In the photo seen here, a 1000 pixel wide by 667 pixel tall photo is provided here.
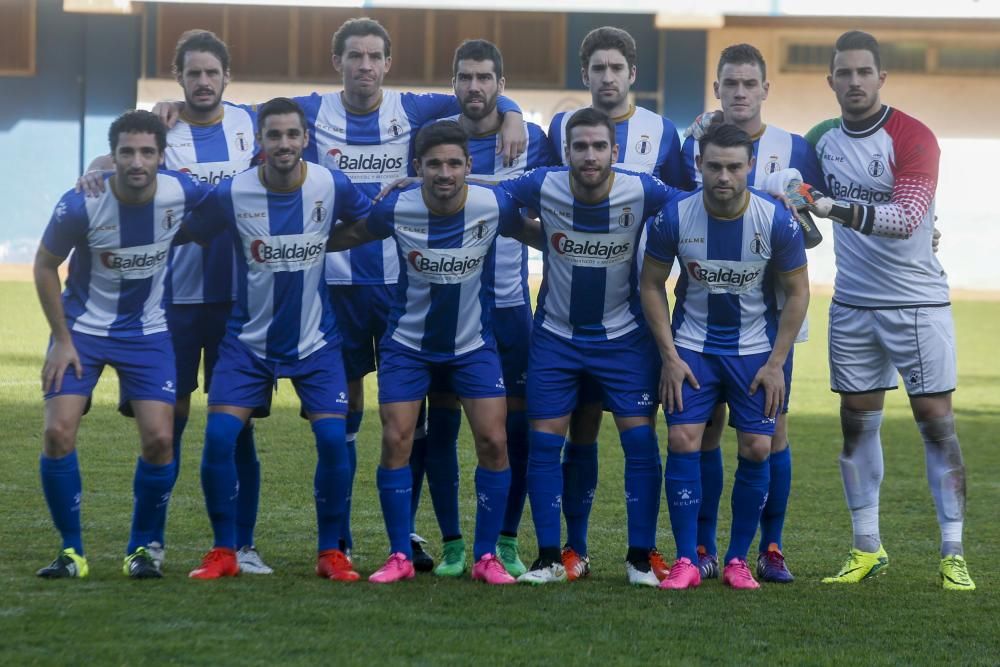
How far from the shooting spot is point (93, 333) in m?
5.26

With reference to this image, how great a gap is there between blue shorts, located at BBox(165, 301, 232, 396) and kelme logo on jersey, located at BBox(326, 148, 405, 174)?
686mm

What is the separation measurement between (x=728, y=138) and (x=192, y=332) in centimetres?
210

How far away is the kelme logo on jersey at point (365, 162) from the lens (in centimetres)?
581

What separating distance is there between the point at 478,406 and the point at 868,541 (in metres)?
1.65

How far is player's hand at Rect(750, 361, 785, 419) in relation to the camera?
17.5 feet

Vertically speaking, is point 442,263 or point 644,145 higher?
point 644,145

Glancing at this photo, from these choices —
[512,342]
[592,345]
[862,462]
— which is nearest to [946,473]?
[862,462]

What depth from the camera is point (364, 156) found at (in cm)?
582

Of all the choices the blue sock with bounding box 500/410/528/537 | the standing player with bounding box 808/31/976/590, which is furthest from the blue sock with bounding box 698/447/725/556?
the blue sock with bounding box 500/410/528/537

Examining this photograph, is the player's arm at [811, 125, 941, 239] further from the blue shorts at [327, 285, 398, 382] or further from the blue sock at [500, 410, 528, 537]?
the blue shorts at [327, 285, 398, 382]

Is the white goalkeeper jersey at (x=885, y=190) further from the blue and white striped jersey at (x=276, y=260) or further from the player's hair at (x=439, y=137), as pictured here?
A: the blue and white striped jersey at (x=276, y=260)

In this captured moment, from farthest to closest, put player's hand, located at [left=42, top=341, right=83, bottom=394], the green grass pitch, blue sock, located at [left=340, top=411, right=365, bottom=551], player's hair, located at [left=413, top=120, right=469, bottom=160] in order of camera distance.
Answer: blue sock, located at [left=340, top=411, right=365, bottom=551] < player's hair, located at [left=413, top=120, right=469, bottom=160] < player's hand, located at [left=42, top=341, right=83, bottom=394] < the green grass pitch

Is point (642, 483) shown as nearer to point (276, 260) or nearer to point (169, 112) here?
point (276, 260)

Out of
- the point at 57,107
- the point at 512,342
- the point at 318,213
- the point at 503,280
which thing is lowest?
the point at 512,342
